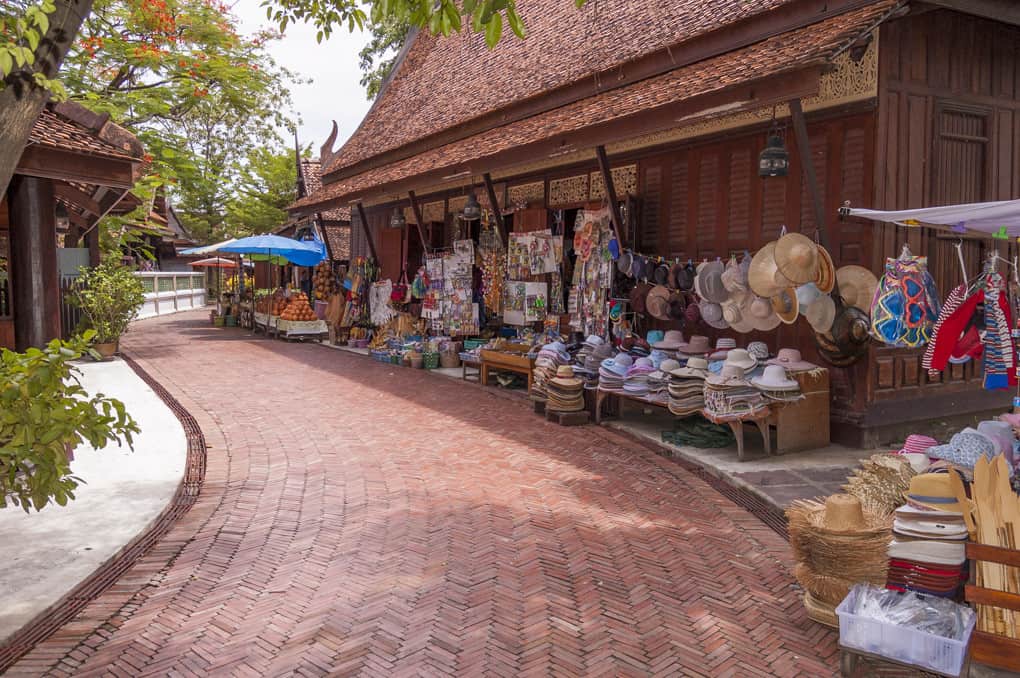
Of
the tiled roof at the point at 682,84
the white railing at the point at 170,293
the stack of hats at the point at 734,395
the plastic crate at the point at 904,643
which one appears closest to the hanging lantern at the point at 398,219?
the tiled roof at the point at 682,84

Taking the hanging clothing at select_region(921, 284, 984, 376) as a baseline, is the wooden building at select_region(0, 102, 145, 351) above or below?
above

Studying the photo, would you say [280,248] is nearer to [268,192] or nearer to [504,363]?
[504,363]

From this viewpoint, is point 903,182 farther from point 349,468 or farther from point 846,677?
point 349,468

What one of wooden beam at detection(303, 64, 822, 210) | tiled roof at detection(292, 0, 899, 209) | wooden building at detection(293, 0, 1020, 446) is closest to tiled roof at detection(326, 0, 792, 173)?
wooden building at detection(293, 0, 1020, 446)

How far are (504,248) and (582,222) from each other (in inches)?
111

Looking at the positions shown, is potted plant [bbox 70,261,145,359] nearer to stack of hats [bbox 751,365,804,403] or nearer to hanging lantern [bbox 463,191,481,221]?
hanging lantern [bbox 463,191,481,221]

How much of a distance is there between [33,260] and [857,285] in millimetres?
8946

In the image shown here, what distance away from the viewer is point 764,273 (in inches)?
313

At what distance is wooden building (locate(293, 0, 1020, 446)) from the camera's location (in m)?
7.55

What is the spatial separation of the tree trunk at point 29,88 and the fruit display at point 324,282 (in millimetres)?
17181

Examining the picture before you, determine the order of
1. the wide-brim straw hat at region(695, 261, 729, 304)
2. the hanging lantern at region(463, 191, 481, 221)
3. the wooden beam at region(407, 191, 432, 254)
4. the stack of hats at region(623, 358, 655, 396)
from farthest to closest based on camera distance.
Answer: the wooden beam at region(407, 191, 432, 254) < the hanging lantern at region(463, 191, 481, 221) < the wide-brim straw hat at region(695, 261, 729, 304) < the stack of hats at region(623, 358, 655, 396)

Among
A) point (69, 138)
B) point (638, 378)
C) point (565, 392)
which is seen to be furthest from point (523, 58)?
point (69, 138)

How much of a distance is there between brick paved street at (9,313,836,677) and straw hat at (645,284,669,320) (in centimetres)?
200

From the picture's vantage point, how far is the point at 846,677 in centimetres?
361
